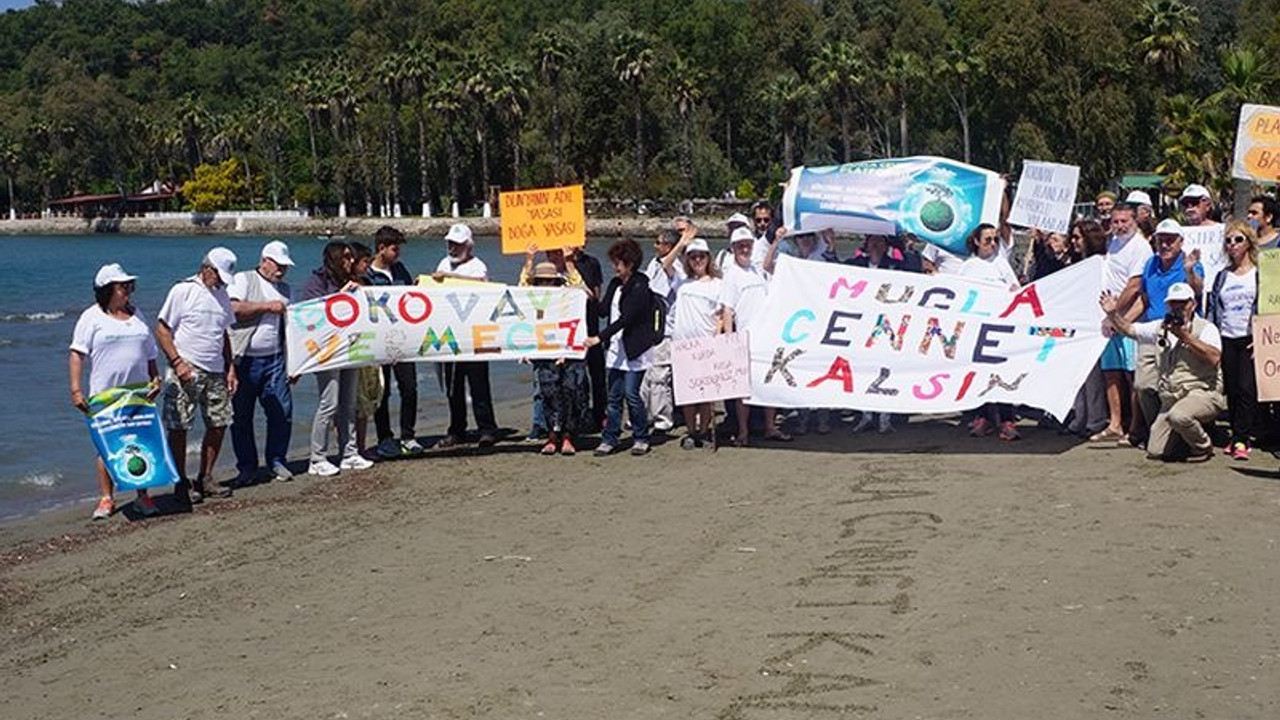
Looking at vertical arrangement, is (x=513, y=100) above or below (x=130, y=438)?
above

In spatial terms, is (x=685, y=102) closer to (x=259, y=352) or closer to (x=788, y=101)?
(x=788, y=101)

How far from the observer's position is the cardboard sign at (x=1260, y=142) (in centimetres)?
1277

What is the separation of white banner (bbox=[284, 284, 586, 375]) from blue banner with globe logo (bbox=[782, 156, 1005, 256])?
7.05 feet

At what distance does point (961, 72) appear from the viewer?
79250 mm

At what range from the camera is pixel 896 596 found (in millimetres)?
8094

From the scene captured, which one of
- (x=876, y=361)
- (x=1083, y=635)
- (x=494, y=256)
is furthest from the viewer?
(x=494, y=256)

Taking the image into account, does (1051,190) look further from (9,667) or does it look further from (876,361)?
(9,667)

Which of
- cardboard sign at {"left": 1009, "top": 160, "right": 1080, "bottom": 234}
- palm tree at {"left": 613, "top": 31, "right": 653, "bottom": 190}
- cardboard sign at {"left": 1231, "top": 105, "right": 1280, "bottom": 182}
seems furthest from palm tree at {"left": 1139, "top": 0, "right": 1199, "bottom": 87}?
cardboard sign at {"left": 1009, "top": 160, "right": 1080, "bottom": 234}

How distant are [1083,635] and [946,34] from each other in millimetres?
92278

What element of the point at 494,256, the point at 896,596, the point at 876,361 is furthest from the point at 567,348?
the point at 494,256

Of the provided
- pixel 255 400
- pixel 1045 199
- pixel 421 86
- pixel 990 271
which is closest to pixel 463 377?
pixel 255 400

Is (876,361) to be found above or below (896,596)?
above

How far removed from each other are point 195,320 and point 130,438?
1.00 meters

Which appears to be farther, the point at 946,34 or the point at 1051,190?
the point at 946,34
